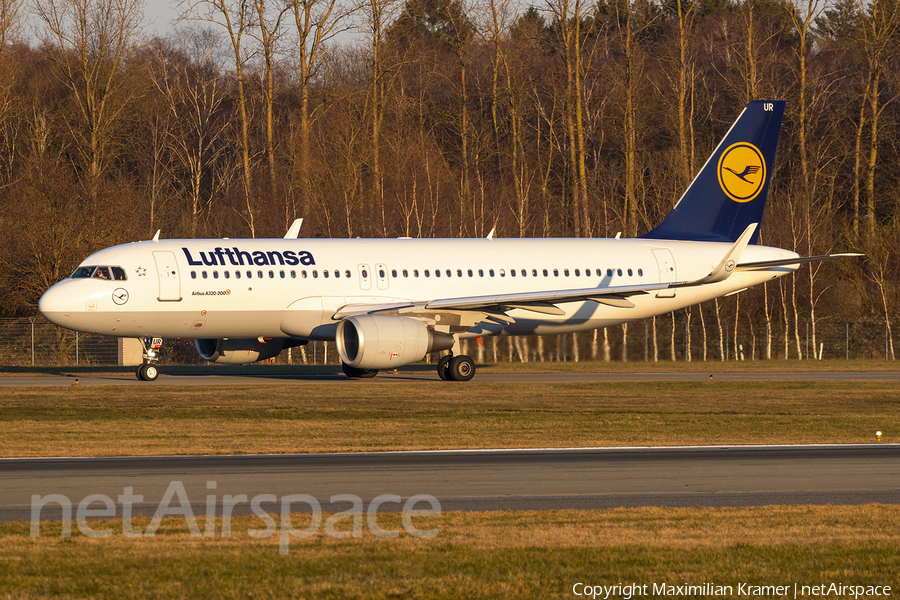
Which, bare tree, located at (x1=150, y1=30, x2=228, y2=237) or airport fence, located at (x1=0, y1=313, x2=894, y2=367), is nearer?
airport fence, located at (x1=0, y1=313, x2=894, y2=367)

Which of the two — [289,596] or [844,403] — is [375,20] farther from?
[289,596]

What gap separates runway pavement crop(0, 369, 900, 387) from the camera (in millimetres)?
32438

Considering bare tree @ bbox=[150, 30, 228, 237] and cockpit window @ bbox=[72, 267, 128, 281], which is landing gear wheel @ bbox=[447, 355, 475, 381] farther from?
bare tree @ bbox=[150, 30, 228, 237]

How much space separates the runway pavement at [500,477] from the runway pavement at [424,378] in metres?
15.2

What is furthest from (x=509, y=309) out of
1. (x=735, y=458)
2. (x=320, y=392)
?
(x=735, y=458)

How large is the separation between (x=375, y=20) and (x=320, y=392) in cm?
3600

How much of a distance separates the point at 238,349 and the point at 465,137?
32.0 m

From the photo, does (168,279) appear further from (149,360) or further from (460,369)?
(460,369)

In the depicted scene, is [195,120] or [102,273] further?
[195,120]

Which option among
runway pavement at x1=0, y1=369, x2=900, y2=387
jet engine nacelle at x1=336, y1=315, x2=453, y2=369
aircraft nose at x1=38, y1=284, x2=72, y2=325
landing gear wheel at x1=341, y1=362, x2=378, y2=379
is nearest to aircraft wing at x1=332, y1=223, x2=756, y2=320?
jet engine nacelle at x1=336, y1=315, x2=453, y2=369

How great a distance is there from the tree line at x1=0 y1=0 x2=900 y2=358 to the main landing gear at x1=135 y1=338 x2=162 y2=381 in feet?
47.4

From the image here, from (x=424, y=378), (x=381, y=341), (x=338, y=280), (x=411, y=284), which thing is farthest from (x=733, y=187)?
(x=381, y=341)

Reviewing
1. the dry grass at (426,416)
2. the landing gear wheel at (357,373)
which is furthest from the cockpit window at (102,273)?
the landing gear wheel at (357,373)

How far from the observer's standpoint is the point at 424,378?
35281mm
